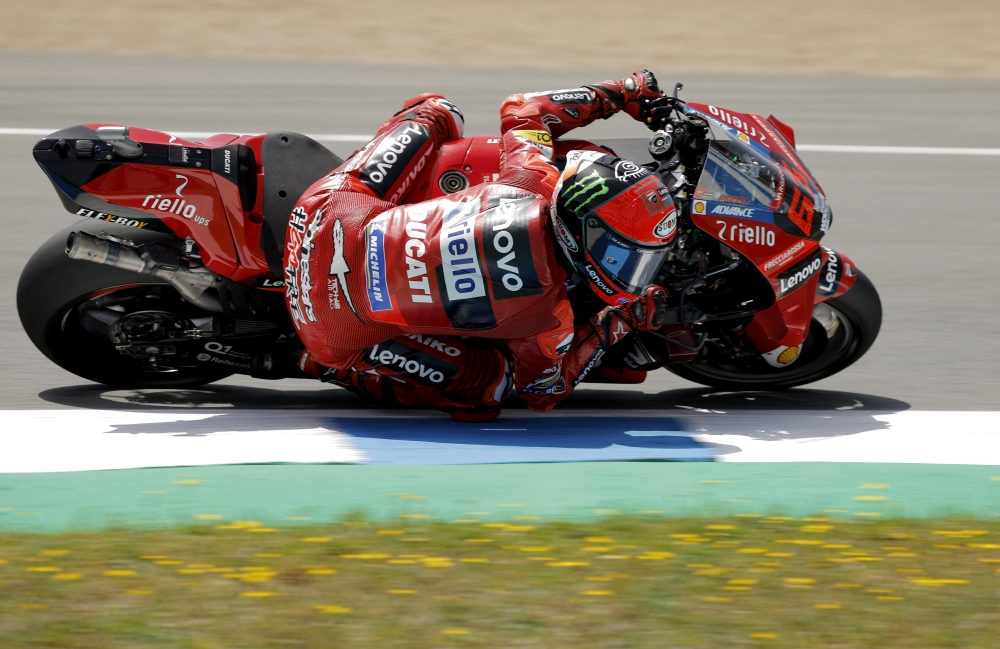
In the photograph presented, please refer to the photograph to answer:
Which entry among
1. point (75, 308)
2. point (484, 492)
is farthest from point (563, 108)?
point (75, 308)

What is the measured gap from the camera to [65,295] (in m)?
4.81

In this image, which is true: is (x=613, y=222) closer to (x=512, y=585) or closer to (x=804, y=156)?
(x=512, y=585)

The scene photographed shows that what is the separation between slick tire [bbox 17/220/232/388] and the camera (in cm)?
478

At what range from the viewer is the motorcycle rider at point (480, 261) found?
419cm

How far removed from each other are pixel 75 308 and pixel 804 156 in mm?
5738

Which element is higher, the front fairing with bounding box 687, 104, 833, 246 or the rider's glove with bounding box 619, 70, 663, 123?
the rider's glove with bounding box 619, 70, 663, 123

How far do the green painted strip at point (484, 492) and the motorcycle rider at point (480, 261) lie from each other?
0.41m

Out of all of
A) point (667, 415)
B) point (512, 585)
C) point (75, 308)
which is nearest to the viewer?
point (512, 585)

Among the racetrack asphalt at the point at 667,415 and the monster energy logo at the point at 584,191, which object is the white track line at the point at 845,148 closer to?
the racetrack asphalt at the point at 667,415

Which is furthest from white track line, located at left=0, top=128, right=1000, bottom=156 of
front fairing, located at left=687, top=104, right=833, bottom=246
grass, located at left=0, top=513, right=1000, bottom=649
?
grass, located at left=0, top=513, right=1000, bottom=649

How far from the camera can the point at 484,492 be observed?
4277mm

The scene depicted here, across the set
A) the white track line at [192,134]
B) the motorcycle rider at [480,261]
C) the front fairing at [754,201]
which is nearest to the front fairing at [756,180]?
the front fairing at [754,201]

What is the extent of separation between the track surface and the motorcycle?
18.0 inches

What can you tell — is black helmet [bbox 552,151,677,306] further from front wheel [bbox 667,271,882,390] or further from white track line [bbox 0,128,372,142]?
white track line [bbox 0,128,372,142]
